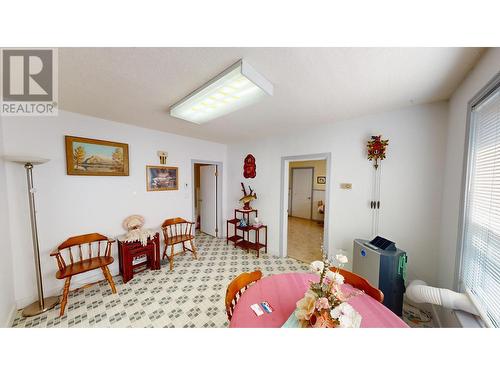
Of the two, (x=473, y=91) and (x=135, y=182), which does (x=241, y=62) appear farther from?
(x=135, y=182)

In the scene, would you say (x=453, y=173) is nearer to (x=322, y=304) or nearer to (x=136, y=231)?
(x=322, y=304)

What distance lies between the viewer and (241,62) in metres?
1.09

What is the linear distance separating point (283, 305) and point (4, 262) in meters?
2.62

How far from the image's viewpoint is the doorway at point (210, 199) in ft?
12.6

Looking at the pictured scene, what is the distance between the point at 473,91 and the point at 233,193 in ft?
11.0

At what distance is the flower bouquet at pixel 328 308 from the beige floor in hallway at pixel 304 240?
7.15ft

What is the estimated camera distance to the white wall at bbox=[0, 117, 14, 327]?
151 cm

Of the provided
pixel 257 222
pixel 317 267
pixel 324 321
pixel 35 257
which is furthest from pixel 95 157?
pixel 324 321

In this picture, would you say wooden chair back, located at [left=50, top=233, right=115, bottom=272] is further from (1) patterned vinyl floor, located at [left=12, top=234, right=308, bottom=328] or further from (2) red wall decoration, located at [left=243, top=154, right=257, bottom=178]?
(2) red wall decoration, located at [left=243, top=154, right=257, bottom=178]

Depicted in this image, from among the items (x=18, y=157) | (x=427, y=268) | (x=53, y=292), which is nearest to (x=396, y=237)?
(x=427, y=268)

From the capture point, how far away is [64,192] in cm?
200

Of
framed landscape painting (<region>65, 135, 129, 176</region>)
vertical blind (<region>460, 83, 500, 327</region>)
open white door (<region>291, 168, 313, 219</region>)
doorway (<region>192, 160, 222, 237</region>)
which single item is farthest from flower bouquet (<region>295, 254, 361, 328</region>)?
open white door (<region>291, 168, 313, 219</region>)

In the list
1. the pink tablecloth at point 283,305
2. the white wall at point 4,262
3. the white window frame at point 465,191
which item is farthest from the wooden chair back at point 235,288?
the white wall at point 4,262

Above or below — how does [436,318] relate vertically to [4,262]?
below
